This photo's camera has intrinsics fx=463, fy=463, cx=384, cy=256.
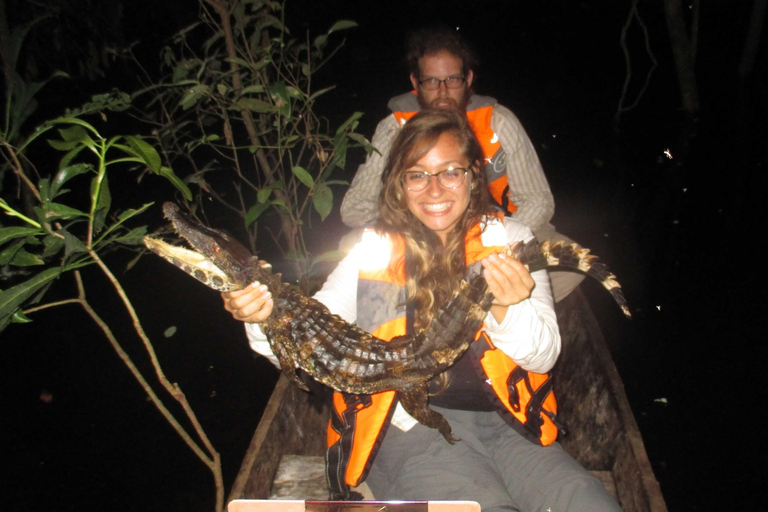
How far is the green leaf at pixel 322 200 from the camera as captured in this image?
227cm

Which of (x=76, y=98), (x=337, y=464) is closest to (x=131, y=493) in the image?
(x=337, y=464)

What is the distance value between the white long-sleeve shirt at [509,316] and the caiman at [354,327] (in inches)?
3.7

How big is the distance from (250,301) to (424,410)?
863mm

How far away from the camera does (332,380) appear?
6.30ft

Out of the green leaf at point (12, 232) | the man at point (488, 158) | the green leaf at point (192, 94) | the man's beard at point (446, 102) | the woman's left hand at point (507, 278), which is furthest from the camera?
the man at point (488, 158)

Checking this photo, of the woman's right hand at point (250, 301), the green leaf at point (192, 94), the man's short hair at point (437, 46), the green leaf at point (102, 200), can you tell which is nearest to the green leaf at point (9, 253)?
the green leaf at point (102, 200)

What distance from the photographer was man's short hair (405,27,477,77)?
2887 mm

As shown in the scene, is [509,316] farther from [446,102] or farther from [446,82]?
[446,82]

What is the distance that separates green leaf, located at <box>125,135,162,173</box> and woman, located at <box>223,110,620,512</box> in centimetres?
55

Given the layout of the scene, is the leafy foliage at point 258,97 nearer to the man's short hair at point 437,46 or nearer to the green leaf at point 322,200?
the green leaf at point 322,200

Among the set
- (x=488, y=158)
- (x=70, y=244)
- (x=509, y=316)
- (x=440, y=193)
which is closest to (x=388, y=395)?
(x=509, y=316)

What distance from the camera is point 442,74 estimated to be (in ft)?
9.45

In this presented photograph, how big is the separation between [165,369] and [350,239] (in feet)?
7.91

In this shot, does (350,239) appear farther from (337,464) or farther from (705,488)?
(705,488)
